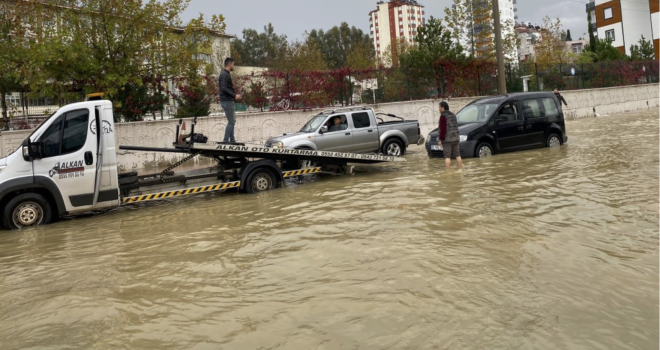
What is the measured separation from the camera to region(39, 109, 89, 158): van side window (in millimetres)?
9828

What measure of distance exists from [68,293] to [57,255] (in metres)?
2.15

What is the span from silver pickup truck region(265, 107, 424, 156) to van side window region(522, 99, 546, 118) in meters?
3.15

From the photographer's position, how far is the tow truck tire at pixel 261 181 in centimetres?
1193

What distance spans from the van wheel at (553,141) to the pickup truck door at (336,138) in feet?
19.8

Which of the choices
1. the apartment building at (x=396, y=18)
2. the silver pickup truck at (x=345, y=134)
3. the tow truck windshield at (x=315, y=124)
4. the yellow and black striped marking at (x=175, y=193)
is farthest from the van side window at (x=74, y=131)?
the apartment building at (x=396, y=18)

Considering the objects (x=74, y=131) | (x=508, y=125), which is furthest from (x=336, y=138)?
(x=74, y=131)

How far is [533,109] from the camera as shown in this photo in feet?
52.7

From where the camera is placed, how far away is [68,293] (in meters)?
5.75

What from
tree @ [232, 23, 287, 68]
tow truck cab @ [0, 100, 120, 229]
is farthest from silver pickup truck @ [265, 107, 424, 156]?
tree @ [232, 23, 287, 68]

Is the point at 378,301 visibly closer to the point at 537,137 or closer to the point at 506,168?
the point at 506,168

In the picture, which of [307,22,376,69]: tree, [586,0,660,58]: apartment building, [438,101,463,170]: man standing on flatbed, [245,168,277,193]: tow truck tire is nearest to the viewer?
[245,168,277,193]: tow truck tire

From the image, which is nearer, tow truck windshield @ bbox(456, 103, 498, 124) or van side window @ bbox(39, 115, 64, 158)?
van side window @ bbox(39, 115, 64, 158)

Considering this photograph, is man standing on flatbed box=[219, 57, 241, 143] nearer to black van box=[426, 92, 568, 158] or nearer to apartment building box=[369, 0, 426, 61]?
black van box=[426, 92, 568, 158]

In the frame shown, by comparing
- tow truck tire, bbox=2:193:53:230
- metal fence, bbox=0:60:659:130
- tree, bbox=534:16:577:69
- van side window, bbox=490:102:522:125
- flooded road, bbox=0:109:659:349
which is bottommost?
flooded road, bbox=0:109:659:349
